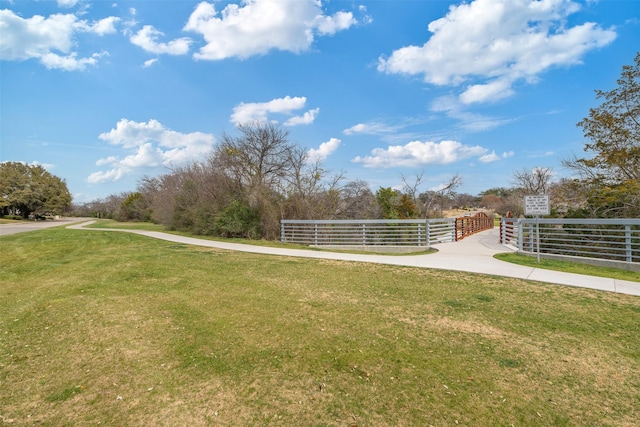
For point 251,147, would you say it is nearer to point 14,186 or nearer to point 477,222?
point 477,222

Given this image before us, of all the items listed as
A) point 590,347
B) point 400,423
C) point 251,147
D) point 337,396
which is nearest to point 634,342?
point 590,347

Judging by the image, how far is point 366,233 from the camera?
14.1m

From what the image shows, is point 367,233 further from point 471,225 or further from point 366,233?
point 471,225

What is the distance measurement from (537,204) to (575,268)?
2077mm

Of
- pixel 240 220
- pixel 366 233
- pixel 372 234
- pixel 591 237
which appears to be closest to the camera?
pixel 591 237

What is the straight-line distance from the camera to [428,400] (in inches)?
103

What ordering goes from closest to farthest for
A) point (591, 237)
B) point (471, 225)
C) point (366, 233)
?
point (591, 237), point (366, 233), point (471, 225)

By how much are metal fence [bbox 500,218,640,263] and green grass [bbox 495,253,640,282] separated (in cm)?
36

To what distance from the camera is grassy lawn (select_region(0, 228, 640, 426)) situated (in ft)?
8.25

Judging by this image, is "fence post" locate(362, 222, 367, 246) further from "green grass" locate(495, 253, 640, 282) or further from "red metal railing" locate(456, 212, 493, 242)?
"red metal railing" locate(456, 212, 493, 242)

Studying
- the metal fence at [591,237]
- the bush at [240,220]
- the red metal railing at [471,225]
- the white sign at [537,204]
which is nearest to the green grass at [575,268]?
the metal fence at [591,237]

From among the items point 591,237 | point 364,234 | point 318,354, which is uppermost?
point 364,234

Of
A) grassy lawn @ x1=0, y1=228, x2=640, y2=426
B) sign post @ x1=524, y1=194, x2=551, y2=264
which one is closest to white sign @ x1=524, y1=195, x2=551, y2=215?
sign post @ x1=524, y1=194, x2=551, y2=264

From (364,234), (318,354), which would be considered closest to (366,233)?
(364,234)
